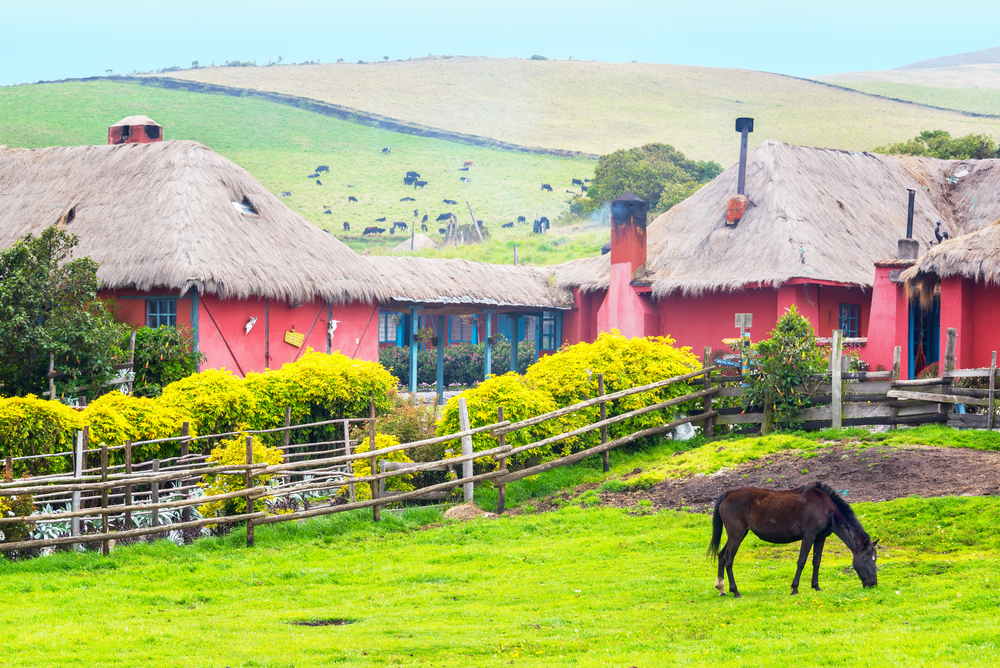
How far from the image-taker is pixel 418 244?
5025 cm

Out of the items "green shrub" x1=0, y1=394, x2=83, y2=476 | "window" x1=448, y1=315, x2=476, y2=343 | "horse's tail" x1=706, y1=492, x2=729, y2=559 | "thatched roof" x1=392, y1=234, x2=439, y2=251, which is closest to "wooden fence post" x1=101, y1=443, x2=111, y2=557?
"green shrub" x1=0, y1=394, x2=83, y2=476

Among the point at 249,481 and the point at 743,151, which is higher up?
the point at 743,151

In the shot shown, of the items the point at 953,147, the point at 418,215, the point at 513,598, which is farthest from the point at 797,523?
the point at 418,215

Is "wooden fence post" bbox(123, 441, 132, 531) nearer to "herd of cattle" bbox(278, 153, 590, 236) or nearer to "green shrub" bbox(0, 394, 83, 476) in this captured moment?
"green shrub" bbox(0, 394, 83, 476)

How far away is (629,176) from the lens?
4922 centimetres

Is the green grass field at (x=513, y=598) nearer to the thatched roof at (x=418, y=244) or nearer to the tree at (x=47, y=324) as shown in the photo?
the tree at (x=47, y=324)

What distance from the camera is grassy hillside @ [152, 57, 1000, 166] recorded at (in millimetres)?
73938

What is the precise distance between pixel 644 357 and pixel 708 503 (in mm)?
5044

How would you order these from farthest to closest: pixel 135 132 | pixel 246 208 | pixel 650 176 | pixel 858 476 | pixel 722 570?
pixel 650 176, pixel 135 132, pixel 246 208, pixel 858 476, pixel 722 570

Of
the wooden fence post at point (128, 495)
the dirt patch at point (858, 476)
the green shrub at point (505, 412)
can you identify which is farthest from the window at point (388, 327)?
the wooden fence post at point (128, 495)

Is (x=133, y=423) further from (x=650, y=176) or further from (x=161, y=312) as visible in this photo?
(x=650, y=176)

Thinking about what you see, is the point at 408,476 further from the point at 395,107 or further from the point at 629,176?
the point at 395,107

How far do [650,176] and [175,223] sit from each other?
1228 inches

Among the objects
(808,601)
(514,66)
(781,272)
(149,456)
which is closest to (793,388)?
(781,272)
